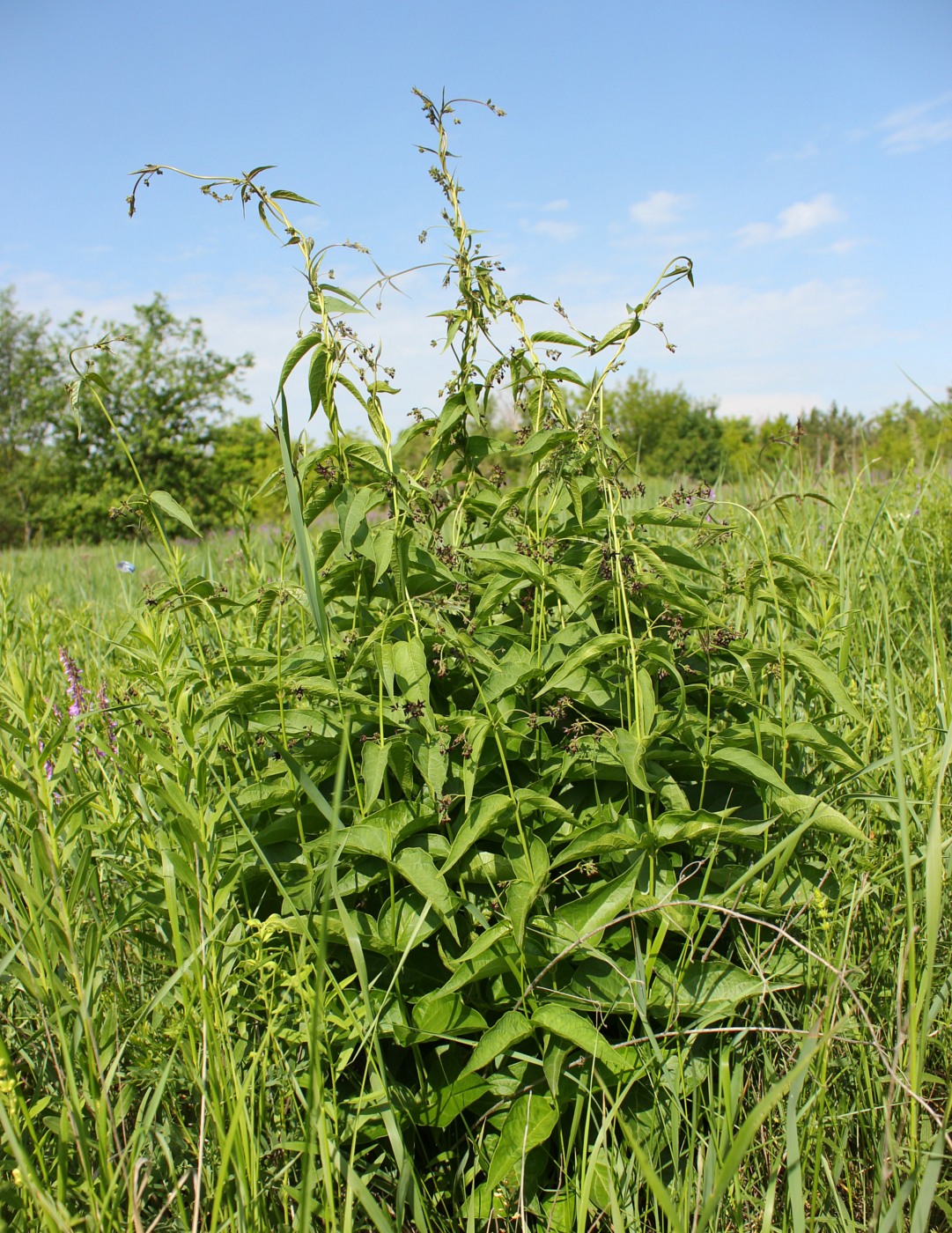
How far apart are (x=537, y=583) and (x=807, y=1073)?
1064mm

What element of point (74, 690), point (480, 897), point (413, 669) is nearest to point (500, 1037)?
point (480, 897)

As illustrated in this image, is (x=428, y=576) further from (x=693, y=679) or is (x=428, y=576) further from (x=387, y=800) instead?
(x=693, y=679)

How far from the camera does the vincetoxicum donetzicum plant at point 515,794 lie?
4.59ft

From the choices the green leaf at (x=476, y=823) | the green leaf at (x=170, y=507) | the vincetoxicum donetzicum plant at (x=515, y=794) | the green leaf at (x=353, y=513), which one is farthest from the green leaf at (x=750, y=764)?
the green leaf at (x=170, y=507)

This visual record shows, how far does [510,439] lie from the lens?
1.96 m

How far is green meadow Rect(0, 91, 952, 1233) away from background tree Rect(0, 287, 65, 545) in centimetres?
3320

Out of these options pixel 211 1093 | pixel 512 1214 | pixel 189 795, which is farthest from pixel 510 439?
pixel 512 1214

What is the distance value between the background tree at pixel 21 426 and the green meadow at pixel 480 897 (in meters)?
33.2

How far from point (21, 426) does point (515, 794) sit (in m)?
52.0

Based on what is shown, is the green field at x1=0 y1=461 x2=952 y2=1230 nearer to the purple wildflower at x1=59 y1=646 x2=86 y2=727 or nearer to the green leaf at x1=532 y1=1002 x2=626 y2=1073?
the green leaf at x1=532 y1=1002 x2=626 y2=1073

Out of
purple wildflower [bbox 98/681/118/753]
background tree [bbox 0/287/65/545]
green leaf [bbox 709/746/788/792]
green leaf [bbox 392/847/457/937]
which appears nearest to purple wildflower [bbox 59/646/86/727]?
purple wildflower [bbox 98/681/118/753]

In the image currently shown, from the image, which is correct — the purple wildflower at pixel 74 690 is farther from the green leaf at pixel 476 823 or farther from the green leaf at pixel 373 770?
the green leaf at pixel 476 823

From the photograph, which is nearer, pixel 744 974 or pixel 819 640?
pixel 744 974

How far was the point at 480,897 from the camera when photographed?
62.1 inches
